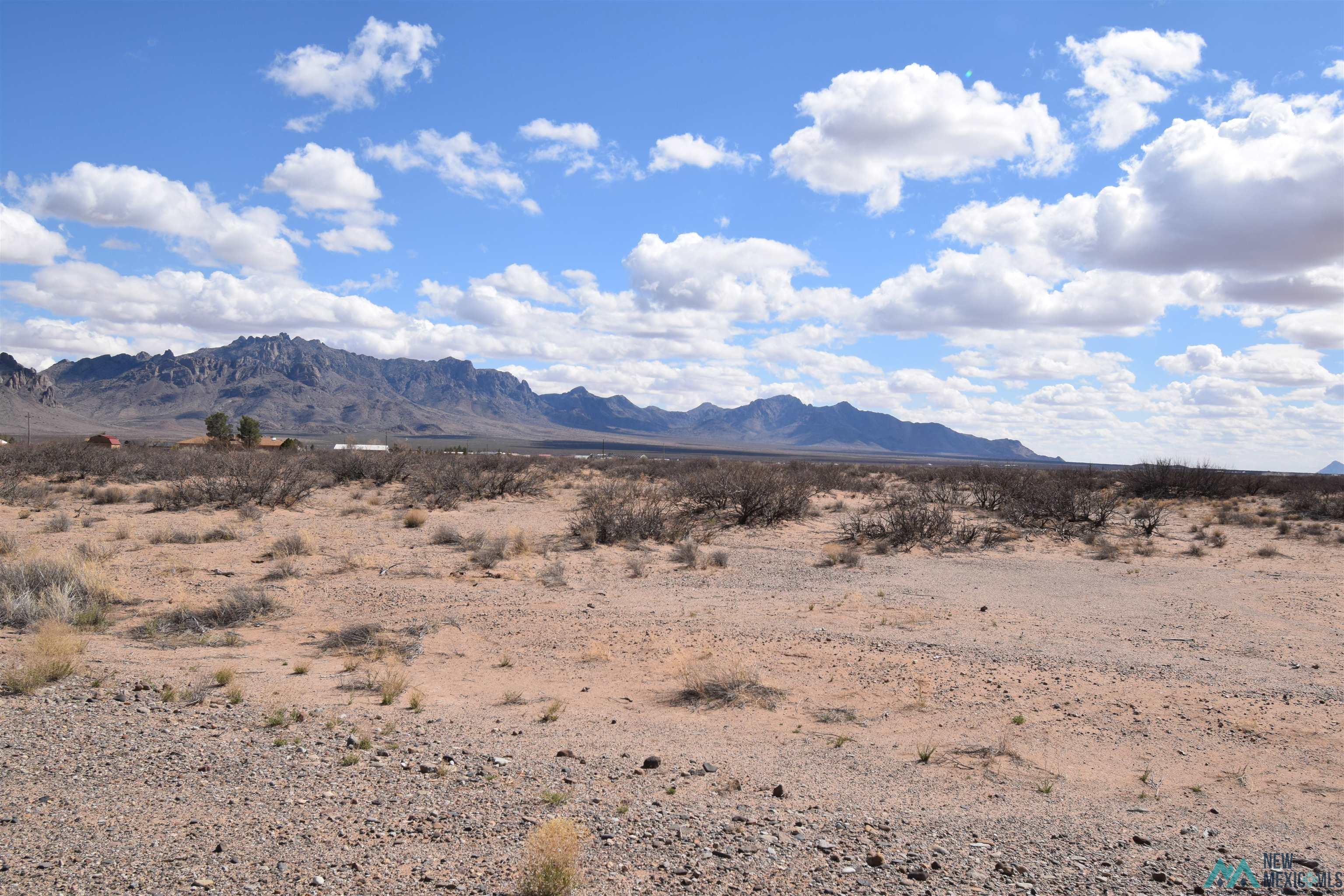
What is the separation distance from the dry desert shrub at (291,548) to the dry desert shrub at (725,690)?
10.9 meters

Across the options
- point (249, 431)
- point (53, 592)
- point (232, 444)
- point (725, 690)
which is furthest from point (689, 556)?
point (249, 431)

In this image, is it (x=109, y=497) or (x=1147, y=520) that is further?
(x=109, y=497)

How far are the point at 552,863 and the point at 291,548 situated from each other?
47.1 feet

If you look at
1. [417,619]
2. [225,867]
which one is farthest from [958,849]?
[417,619]

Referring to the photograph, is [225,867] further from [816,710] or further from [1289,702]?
[1289,702]

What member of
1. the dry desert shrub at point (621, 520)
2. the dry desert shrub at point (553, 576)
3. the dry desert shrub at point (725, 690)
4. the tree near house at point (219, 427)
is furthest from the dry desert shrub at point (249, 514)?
the tree near house at point (219, 427)

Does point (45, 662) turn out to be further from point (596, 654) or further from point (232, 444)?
point (232, 444)

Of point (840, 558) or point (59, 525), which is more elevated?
point (840, 558)

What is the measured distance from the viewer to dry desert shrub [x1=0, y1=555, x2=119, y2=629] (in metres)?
10.5

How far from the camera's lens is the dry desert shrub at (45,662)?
750 centimetres

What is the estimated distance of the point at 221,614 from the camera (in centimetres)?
1150

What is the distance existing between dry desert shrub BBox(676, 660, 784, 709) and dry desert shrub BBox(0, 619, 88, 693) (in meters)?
6.38

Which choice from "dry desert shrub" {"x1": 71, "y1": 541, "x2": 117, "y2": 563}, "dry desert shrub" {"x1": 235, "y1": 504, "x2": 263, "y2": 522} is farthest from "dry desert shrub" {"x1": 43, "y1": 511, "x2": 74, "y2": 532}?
"dry desert shrub" {"x1": 235, "y1": 504, "x2": 263, "y2": 522}

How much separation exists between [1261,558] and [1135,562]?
3.72 meters
